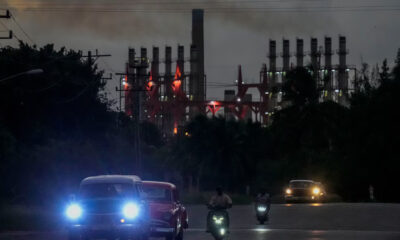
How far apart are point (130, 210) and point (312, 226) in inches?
571

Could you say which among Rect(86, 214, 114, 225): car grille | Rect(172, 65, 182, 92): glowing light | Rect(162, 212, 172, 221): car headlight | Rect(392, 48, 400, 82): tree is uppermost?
Rect(172, 65, 182, 92): glowing light

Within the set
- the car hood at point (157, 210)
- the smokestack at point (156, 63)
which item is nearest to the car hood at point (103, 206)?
the car hood at point (157, 210)

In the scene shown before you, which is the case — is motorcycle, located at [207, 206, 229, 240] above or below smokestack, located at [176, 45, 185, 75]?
below

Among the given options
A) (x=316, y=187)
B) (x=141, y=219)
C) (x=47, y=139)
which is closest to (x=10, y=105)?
(x=47, y=139)

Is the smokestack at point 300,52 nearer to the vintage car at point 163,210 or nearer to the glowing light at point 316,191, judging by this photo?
the glowing light at point 316,191

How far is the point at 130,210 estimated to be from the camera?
72.5 ft

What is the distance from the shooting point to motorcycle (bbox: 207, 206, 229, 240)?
26.5 m

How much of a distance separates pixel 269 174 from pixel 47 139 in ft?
122

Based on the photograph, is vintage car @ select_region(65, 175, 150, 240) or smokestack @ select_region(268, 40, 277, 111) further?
smokestack @ select_region(268, 40, 277, 111)

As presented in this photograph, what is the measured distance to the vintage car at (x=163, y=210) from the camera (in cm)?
2494

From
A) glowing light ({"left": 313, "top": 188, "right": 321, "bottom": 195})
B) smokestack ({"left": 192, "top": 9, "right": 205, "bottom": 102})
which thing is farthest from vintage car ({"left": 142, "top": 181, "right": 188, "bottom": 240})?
smokestack ({"left": 192, "top": 9, "right": 205, "bottom": 102})

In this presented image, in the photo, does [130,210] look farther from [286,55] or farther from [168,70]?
[168,70]

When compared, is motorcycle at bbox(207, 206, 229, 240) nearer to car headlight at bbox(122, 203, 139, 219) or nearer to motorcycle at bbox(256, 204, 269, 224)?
car headlight at bbox(122, 203, 139, 219)

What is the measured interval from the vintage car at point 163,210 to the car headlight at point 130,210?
99.9 inches
